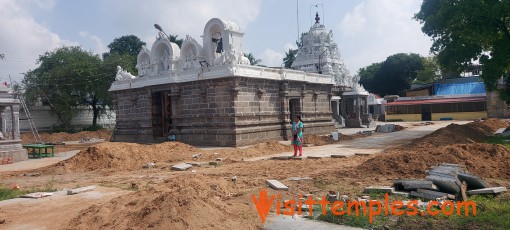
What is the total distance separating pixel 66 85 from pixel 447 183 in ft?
116

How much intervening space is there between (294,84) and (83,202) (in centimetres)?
1643

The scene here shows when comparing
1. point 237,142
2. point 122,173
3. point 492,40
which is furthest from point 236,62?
point 492,40

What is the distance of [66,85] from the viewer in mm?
35094

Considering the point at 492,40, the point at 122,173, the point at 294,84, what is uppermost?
the point at 492,40

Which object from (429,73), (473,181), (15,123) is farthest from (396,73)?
(473,181)

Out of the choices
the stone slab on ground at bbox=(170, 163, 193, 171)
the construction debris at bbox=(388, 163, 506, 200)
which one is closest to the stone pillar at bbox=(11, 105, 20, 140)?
the stone slab on ground at bbox=(170, 163, 193, 171)

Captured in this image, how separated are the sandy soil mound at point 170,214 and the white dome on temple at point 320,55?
96.7 ft

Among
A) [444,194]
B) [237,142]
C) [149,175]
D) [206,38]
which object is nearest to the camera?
[444,194]

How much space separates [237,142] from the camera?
718 inches

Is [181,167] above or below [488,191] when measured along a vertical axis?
below

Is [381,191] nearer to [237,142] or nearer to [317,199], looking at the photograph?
[317,199]

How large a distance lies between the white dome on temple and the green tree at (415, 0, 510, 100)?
1350cm

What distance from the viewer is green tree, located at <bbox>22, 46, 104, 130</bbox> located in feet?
115

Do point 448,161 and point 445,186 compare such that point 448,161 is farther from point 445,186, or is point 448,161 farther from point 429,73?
point 429,73
